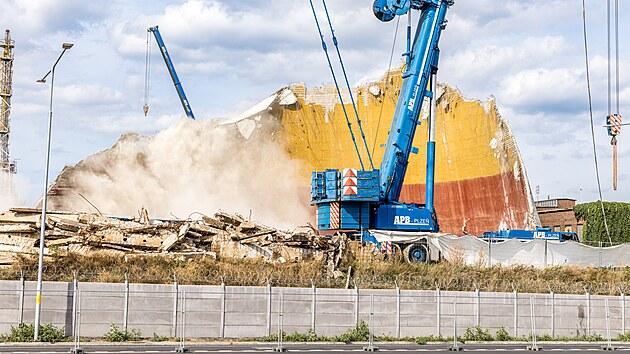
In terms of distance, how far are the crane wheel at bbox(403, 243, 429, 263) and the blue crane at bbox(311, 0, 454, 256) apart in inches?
159

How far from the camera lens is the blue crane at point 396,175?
1841 inches

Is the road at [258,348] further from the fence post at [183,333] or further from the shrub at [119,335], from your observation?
the shrub at [119,335]

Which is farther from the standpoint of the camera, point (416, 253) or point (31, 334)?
point (416, 253)

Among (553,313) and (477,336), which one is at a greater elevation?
(553,313)

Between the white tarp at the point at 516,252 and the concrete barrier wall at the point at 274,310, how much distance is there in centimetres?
753

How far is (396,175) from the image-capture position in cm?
4797

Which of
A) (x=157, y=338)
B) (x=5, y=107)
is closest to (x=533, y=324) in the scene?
(x=157, y=338)

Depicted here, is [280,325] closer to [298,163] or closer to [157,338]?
[157,338]

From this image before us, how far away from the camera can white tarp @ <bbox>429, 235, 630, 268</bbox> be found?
139 ft

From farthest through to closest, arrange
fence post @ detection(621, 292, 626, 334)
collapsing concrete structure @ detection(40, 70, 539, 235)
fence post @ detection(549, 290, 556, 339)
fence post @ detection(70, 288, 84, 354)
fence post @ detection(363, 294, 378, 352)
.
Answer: collapsing concrete structure @ detection(40, 70, 539, 235) < fence post @ detection(621, 292, 626, 334) < fence post @ detection(549, 290, 556, 339) < fence post @ detection(363, 294, 378, 352) < fence post @ detection(70, 288, 84, 354)

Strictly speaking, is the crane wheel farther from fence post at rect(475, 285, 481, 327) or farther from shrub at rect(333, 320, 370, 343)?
shrub at rect(333, 320, 370, 343)

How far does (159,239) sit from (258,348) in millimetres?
12925

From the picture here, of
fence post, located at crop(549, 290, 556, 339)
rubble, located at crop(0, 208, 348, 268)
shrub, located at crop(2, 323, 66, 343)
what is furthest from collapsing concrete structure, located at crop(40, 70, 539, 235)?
shrub, located at crop(2, 323, 66, 343)

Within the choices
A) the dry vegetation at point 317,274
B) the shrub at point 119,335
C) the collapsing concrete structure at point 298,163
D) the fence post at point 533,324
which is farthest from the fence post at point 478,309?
the collapsing concrete structure at point 298,163
